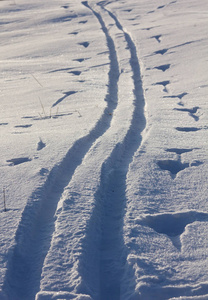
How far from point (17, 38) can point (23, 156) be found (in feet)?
20.0

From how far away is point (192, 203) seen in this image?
8.52 ft

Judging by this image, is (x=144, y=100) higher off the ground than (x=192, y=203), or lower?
higher

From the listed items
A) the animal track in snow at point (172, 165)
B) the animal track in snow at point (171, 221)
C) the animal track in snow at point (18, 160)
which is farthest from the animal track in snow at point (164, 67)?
the animal track in snow at point (171, 221)

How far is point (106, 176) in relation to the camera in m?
2.97

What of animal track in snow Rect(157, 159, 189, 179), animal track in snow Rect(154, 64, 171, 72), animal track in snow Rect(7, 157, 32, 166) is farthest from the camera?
animal track in snow Rect(154, 64, 171, 72)

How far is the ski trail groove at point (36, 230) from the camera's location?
2.05m

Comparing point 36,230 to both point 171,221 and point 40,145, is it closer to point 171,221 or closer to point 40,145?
point 171,221

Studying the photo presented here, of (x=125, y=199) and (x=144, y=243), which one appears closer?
(x=144, y=243)

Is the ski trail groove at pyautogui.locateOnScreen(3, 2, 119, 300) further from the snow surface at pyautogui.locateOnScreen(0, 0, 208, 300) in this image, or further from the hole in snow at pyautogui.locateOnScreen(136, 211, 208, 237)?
the hole in snow at pyautogui.locateOnScreen(136, 211, 208, 237)

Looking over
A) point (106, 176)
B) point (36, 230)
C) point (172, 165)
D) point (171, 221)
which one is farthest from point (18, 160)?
point (171, 221)

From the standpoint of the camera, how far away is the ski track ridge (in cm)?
208

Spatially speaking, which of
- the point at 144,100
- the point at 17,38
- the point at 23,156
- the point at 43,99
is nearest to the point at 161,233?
the point at 23,156

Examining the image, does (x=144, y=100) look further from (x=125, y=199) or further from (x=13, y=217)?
(x=13, y=217)

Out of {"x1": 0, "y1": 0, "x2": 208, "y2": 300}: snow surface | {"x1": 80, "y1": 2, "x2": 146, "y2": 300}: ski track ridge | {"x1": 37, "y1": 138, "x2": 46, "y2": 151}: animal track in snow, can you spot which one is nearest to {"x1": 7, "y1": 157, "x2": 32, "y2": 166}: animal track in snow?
{"x1": 0, "y1": 0, "x2": 208, "y2": 300}: snow surface
